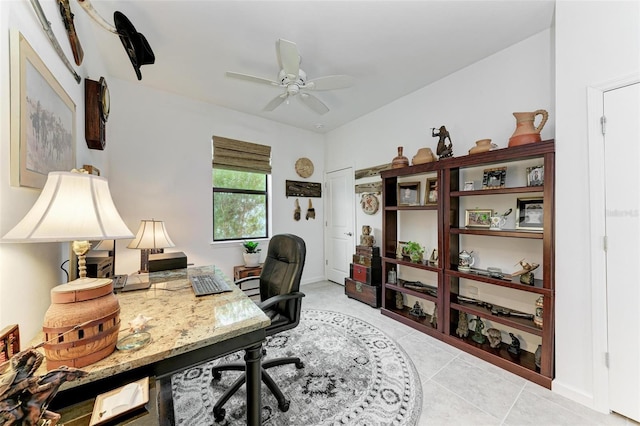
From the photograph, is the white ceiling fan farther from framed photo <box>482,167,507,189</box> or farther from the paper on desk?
the paper on desk

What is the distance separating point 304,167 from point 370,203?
1410 mm

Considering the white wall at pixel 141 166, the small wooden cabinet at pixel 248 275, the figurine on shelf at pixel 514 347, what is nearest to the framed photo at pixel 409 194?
the figurine on shelf at pixel 514 347

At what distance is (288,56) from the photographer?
1.88m

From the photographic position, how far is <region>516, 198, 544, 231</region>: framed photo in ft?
6.61

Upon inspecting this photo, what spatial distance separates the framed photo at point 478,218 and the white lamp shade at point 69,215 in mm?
2667

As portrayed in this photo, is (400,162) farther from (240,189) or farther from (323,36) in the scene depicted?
(240,189)

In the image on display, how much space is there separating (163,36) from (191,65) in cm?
43

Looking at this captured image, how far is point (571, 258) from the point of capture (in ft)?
5.57

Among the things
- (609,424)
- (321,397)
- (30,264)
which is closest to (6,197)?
(30,264)

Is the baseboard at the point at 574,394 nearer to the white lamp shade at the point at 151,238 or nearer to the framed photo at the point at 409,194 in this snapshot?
the framed photo at the point at 409,194

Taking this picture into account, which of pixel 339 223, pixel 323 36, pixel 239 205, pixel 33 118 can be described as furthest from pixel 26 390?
pixel 339 223

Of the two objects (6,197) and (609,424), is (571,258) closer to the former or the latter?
(609,424)

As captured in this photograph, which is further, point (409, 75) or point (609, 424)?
point (409, 75)

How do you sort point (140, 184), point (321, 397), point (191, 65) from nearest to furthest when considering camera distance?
point (321, 397) < point (191, 65) < point (140, 184)
